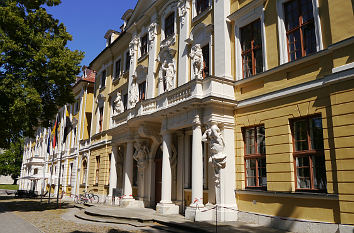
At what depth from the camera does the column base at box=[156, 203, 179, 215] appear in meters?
14.2

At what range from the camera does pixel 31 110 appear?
16.5m

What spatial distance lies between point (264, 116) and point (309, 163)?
2.50 meters

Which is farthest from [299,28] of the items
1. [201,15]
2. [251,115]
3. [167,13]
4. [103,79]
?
[103,79]

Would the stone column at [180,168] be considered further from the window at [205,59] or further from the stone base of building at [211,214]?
the window at [205,59]

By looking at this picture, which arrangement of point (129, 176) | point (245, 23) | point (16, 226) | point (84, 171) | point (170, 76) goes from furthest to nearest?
point (84, 171) < point (129, 176) < point (170, 76) < point (245, 23) < point (16, 226)

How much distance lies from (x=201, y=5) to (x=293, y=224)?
1146cm

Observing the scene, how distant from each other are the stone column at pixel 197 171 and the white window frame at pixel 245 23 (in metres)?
2.90

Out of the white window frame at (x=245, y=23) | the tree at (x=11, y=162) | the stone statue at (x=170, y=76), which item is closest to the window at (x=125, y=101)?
the stone statue at (x=170, y=76)

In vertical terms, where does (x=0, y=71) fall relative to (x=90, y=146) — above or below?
above

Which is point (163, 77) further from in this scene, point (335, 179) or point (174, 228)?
point (335, 179)

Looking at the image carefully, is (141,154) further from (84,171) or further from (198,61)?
(84,171)

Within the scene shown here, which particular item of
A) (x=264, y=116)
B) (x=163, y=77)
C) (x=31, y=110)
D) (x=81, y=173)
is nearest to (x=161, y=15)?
(x=163, y=77)

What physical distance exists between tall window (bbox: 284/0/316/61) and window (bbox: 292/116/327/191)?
2461 millimetres

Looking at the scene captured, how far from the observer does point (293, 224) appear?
989 cm
